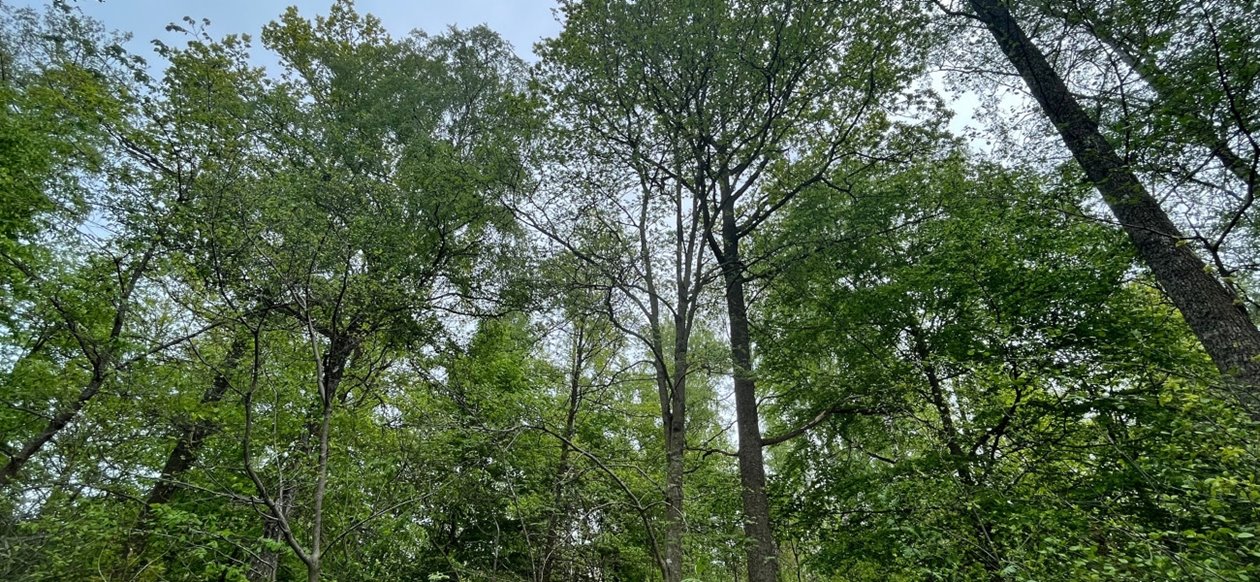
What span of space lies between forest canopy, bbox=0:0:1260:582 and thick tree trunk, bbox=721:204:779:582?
7 cm

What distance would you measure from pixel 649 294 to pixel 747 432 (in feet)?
7.92

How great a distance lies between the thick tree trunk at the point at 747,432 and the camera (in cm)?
652

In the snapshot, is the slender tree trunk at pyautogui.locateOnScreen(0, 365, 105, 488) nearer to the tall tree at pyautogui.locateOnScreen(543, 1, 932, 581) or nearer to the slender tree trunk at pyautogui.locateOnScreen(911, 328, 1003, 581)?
the tall tree at pyautogui.locateOnScreen(543, 1, 932, 581)

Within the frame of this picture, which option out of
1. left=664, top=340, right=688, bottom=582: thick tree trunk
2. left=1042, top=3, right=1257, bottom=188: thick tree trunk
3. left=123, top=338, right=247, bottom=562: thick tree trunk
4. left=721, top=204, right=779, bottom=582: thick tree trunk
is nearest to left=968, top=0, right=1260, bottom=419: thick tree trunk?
left=1042, top=3, right=1257, bottom=188: thick tree trunk

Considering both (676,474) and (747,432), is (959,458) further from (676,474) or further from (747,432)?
(676,474)

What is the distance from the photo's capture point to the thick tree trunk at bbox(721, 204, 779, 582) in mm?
6516

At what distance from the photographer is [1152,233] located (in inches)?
195

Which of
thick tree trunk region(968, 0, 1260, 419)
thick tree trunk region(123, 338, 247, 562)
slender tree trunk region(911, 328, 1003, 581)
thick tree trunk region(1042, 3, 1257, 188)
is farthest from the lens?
thick tree trunk region(123, 338, 247, 562)

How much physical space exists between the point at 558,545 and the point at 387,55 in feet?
31.5

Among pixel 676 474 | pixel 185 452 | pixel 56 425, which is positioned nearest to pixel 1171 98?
pixel 676 474

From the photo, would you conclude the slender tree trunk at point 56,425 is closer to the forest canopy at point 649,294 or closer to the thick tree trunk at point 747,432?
the forest canopy at point 649,294

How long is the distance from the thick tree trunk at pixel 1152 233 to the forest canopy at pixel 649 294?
31 mm

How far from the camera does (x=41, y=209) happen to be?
22.2 ft

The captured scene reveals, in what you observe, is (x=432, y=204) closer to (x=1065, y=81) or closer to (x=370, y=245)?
(x=370, y=245)
